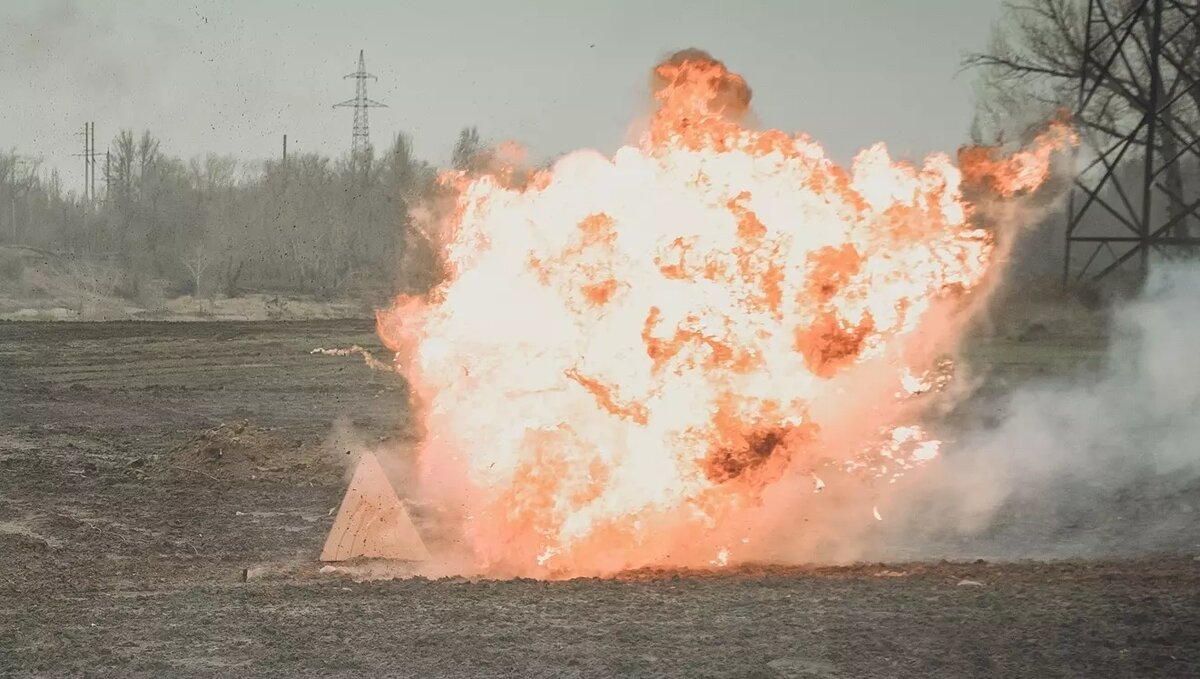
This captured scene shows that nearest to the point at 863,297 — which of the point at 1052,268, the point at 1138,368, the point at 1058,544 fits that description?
the point at 1058,544

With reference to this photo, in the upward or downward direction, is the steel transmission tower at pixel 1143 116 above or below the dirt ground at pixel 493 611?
above

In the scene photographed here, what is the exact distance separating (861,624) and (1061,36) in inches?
1248

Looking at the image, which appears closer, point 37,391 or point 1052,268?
point 37,391

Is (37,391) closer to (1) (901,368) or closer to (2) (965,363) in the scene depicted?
(1) (901,368)

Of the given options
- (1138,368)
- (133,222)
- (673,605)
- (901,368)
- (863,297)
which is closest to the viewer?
(673,605)

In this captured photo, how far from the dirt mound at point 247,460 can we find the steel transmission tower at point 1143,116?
46.9ft

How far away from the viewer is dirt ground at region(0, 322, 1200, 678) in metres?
7.02

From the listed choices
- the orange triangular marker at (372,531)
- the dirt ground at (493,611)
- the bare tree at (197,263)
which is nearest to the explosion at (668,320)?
the orange triangular marker at (372,531)

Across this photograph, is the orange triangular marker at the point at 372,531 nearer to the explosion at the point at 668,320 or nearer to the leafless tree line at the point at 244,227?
the explosion at the point at 668,320

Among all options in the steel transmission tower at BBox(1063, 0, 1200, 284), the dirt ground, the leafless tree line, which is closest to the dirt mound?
the dirt ground

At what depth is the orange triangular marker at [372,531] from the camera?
10.7 m

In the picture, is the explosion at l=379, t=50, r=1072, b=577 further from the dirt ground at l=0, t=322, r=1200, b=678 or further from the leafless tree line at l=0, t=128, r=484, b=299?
the leafless tree line at l=0, t=128, r=484, b=299

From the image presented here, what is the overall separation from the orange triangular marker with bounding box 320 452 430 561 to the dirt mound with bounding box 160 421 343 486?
12.2 feet

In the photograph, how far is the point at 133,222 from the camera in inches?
2557
